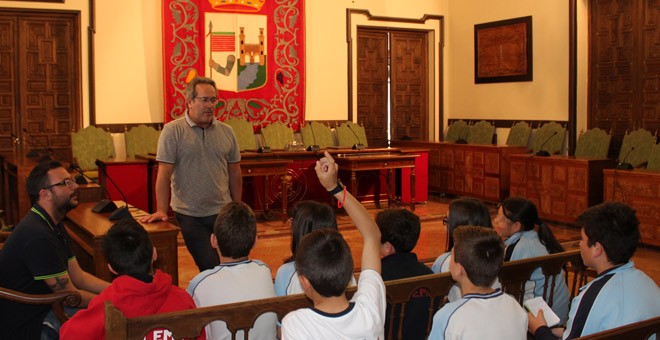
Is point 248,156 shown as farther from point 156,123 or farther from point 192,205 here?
point 192,205

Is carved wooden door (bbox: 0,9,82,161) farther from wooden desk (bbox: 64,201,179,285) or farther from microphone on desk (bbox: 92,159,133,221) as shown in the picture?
wooden desk (bbox: 64,201,179,285)

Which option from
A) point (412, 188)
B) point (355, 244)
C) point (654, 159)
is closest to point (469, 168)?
point (412, 188)

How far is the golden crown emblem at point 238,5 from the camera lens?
10.3 meters

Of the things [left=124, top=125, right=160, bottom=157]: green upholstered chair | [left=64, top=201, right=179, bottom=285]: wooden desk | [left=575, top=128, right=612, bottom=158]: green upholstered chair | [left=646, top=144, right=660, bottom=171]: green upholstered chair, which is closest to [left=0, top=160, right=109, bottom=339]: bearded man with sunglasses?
[left=64, top=201, right=179, bottom=285]: wooden desk

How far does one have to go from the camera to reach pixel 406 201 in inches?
397

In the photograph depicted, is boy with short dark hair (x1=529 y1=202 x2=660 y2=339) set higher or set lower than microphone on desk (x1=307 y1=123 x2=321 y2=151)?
lower

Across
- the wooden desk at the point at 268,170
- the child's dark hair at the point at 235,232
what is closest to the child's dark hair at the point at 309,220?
the child's dark hair at the point at 235,232

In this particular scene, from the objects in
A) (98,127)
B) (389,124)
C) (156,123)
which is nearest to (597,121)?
(389,124)

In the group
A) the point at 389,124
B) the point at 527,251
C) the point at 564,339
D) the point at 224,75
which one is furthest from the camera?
the point at 389,124

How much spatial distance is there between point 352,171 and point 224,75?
8.37 feet

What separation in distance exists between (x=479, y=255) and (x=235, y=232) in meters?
1.00

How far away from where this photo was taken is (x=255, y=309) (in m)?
2.32

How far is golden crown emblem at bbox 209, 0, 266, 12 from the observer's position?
1028 centimetres

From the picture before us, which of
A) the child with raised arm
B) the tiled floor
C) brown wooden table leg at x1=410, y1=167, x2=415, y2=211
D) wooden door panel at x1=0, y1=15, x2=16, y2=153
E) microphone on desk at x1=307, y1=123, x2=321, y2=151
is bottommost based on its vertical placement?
the tiled floor
